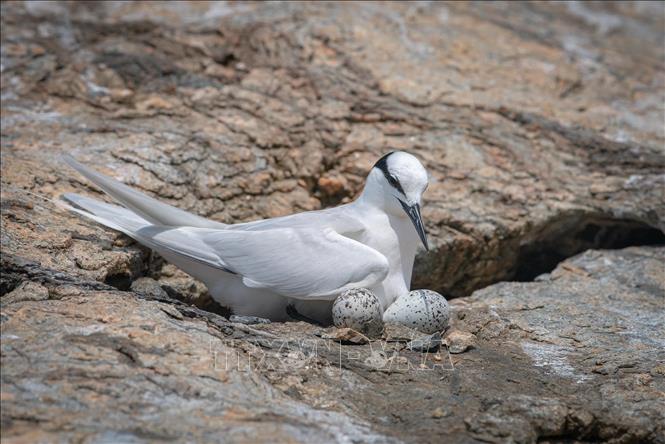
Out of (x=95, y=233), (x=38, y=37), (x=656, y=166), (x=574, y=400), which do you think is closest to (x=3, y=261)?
(x=95, y=233)

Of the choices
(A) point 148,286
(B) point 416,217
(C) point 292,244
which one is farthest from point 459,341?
(A) point 148,286

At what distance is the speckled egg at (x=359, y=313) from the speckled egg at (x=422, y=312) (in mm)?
150

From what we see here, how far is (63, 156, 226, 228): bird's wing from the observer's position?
15.2 ft

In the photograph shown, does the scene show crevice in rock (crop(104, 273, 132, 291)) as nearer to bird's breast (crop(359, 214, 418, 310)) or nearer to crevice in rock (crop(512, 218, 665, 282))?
bird's breast (crop(359, 214, 418, 310))

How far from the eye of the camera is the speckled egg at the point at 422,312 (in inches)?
176

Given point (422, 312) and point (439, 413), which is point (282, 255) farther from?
point (439, 413)

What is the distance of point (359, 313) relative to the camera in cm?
432

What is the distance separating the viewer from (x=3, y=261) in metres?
4.09

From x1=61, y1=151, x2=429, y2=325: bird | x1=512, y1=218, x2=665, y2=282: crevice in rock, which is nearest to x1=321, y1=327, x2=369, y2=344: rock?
x1=61, y1=151, x2=429, y2=325: bird

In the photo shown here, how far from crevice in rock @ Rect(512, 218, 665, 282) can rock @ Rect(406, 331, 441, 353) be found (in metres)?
1.85

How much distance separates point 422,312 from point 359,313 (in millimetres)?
348

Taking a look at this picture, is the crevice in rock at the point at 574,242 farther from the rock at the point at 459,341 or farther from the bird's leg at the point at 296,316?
the bird's leg at the point at 296,316

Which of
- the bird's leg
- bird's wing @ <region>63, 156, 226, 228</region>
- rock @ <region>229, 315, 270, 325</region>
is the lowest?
the bird's leg

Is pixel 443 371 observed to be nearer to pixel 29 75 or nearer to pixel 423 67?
pixel 423 67
